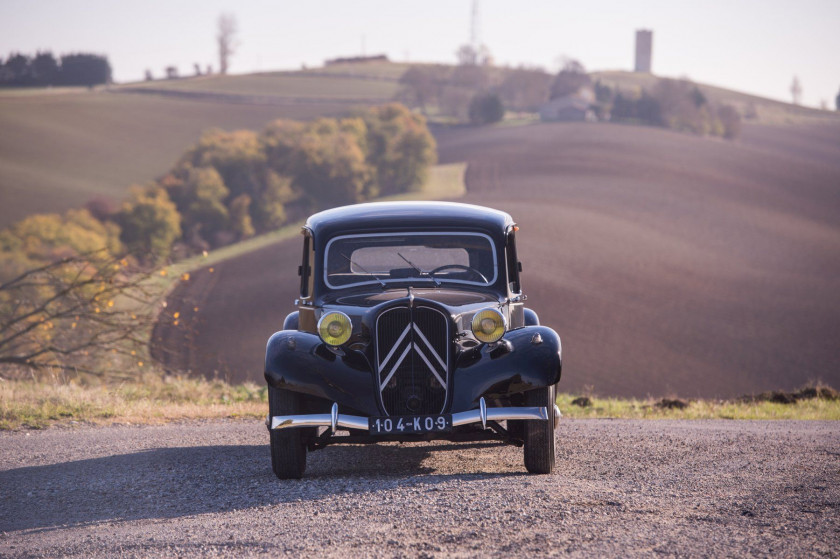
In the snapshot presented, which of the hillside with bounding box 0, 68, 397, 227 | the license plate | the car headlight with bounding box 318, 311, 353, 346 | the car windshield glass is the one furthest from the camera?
the hillside with bounding box 0, 68, 397, 227

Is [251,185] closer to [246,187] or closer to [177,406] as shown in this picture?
[246,187]

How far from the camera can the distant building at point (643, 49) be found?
160288 mm

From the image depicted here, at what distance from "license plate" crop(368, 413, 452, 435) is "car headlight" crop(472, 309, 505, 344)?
0.79m

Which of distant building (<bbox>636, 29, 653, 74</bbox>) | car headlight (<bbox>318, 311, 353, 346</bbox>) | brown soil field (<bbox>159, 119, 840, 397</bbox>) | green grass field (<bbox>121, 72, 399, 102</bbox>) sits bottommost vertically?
brown soil field (<bbox>159, 119, 840, 397</bbox>)

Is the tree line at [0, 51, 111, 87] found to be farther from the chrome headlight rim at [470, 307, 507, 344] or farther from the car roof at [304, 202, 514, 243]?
the chrome headlight rim at [470, 307, 507, 344]

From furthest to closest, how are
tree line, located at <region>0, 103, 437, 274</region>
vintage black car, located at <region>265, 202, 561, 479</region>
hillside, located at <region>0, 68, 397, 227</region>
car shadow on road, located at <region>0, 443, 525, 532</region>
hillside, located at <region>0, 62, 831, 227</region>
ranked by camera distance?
hillside, located at <region>0, 62, 831, 227</region> → hillside, located at <region>0, 68, 397, 227</region> → tree line, located at <region>0, 103, 437, 274</region> → vintage black car, located at <region>265, 202, 561, 479</region> → car shadow on road, located at <region>0, 443, 525, 532</region>

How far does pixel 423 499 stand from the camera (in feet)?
19.3

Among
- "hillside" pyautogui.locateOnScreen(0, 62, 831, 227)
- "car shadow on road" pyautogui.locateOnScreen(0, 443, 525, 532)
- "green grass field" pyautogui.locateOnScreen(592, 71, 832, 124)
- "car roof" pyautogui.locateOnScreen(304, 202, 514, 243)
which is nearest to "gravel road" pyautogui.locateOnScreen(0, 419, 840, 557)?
"car shadow on road" pyautogui.locateOnScreen(0, 443, 525, 532)

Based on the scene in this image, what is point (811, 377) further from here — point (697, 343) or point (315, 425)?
point (315, 425)

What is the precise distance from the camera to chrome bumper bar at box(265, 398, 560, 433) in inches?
264

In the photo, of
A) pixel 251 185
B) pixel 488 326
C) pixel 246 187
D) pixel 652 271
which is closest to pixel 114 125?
pixel 246 187

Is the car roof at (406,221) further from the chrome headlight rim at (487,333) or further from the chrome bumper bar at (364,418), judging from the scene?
the chrome bumper bar at (364,418)

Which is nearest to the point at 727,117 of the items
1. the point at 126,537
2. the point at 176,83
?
the point at 176,83

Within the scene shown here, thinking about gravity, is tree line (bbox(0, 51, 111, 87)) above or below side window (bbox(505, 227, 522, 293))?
above
